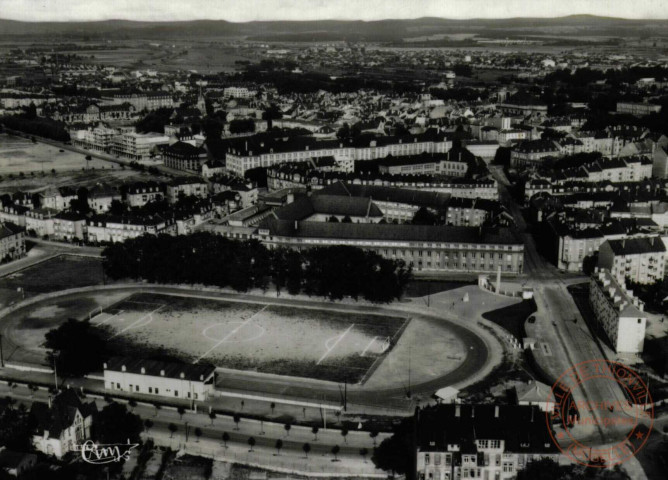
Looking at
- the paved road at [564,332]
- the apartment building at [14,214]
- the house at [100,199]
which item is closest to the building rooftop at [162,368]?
the paved road at [564,332]

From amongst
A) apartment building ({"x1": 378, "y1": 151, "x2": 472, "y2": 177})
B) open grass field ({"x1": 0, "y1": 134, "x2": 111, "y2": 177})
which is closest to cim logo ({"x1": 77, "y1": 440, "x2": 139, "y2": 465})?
apartment building ({"x1": 378, "y1": 151, "x2": 472, "y2": 177})

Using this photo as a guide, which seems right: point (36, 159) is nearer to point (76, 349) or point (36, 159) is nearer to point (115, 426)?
point (76, 349)

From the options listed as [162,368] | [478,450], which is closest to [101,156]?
[162,368]

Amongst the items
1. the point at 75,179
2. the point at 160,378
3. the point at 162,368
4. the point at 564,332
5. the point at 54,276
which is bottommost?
the point at 54,276

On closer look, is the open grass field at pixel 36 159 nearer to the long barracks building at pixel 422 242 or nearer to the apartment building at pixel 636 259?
the long barracks building at pixel 422 242

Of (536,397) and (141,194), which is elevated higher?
(141,194)

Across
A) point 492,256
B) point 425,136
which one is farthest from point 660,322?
point 425,136

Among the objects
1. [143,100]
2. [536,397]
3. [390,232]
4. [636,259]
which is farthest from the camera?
[143,100]
